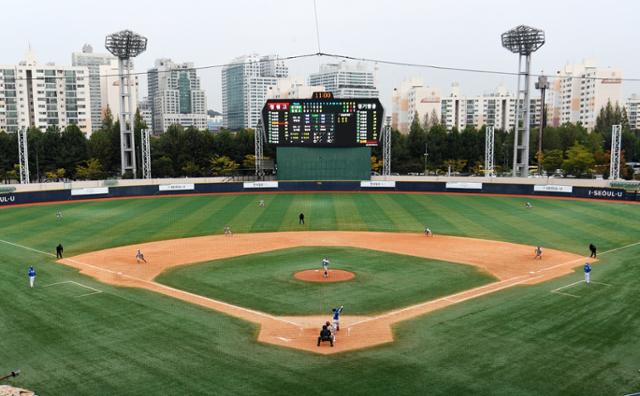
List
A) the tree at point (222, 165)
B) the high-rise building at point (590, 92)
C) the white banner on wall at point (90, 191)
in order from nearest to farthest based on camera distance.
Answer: the white banner on wall at point (90, 191)
the tree at point (222, 165)
the high-rise building at point (590, 92)

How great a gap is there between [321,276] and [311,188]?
48.4 m

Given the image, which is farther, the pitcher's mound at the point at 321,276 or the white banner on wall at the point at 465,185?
the white banner on wall at the point at 465,185

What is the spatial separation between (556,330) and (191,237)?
31.2 meters

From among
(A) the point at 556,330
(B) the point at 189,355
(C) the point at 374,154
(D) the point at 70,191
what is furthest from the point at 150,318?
(C) the point at 374,154

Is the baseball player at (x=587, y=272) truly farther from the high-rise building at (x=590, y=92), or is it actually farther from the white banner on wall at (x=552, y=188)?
the high-rise building at (x=590, y=92)

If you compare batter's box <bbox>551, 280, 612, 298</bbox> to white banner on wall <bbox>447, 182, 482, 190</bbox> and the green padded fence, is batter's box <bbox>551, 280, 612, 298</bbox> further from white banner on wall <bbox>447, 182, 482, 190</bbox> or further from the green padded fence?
the green padded fence

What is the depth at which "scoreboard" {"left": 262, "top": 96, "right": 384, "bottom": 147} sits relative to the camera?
72.9m

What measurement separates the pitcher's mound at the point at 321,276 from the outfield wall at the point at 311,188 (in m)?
46.7

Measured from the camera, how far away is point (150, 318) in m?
23.0

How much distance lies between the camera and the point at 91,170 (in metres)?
94.6

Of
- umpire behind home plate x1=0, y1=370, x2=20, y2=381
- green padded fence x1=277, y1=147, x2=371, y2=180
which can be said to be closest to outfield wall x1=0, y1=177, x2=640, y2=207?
green padded fence x1=277, y1=147, x2=371, y2=180

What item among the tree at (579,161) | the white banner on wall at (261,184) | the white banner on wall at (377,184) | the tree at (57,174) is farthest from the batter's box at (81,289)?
the tree at (579,161)

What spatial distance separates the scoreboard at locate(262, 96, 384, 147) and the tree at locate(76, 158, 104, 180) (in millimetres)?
40063

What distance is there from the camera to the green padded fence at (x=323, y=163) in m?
76.7
